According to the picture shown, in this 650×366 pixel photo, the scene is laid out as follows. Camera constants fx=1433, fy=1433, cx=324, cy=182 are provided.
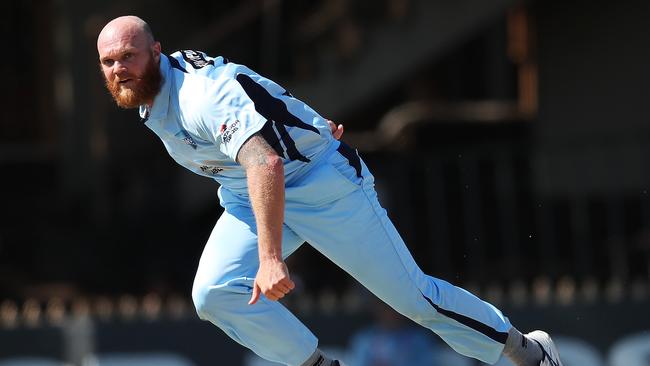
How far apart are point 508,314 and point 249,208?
4.45m

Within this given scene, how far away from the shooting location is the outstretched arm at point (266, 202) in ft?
19.1

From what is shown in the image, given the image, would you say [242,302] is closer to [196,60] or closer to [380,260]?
[380,260]

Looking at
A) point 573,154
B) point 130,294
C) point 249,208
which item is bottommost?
point 130,294

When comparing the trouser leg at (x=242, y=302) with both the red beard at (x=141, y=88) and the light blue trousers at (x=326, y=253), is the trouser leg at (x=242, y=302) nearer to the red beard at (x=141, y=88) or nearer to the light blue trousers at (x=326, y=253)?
the light blue trousers at (x=326, y=253)

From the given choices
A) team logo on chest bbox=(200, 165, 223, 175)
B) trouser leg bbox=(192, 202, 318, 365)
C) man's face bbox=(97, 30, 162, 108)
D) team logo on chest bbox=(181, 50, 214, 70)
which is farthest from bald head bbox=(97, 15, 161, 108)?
trouser leg bbox=(192, 202, 318, 365)

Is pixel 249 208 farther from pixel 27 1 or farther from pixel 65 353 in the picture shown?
pixel 27 1

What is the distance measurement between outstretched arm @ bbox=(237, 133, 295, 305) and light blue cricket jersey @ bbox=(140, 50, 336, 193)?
0.09m

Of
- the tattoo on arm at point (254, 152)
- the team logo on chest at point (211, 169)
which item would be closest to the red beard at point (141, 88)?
the team logo on chest at point (211, 169)

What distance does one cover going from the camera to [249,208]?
6.63 m

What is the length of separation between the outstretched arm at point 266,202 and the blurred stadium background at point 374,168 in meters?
4.70

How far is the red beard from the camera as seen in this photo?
6211mm

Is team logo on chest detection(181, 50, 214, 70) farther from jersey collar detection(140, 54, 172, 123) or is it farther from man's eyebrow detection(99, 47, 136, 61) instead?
man's eyebrow detection(99, 47, 136, 61)

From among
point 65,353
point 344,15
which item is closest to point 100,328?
point 65,353

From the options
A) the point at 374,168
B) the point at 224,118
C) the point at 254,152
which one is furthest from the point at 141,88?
the point at 374,168
